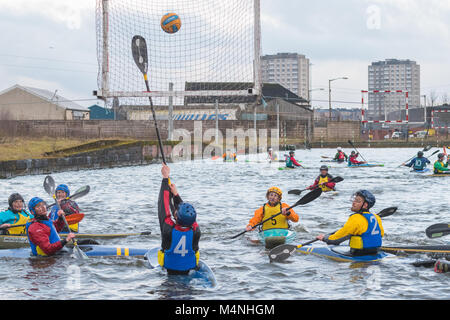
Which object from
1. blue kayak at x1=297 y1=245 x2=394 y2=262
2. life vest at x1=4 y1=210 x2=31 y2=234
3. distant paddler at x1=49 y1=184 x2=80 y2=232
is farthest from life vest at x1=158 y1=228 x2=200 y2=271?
life vest at x1=4 y1=210 x2=31 y2=234

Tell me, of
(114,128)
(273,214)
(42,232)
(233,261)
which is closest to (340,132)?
(114,128)

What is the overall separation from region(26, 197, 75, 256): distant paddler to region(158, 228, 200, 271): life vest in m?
1.92

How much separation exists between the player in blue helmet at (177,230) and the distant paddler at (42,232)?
79.6 inches

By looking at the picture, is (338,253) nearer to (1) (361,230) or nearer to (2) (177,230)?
(1) (361,230)

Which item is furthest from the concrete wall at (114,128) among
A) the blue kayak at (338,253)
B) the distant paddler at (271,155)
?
the blue kayak at (338,253)

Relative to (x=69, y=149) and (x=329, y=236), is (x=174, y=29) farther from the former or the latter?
(x=69, y=149)

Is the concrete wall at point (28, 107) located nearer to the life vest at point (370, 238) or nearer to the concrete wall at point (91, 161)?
the concrete wall at point (91, 161)

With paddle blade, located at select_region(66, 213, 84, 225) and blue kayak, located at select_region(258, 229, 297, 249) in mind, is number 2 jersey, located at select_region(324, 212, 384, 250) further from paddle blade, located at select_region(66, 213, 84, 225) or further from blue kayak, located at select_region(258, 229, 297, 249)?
paddle blade, located at select_region(66, 213, 84, 225)

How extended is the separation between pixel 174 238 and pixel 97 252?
8.72 feet

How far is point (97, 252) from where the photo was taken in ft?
30.7

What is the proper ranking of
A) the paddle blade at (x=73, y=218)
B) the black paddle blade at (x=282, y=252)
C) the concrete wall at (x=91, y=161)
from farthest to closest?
1. the concrete wall at (x=91, y=161)
2. the paddle blade at (x=73, y=218)
3. the black paddle blade at (x=282, y=252)

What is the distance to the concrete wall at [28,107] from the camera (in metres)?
61.8
